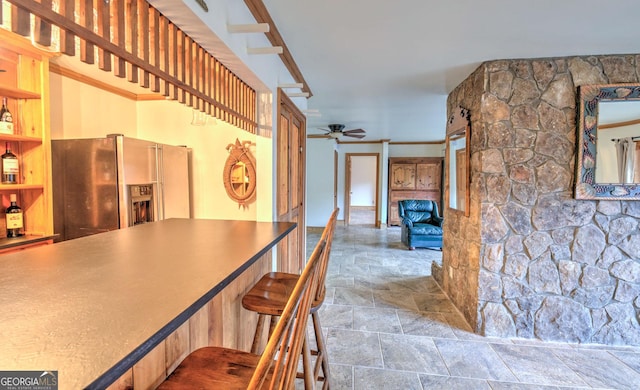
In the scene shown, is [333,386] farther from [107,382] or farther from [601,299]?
[601,299]

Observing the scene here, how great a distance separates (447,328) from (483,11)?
8.22 ft

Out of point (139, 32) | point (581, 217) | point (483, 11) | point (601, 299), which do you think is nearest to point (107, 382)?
point (139, 32)

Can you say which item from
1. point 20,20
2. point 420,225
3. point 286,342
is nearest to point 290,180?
point 20,20

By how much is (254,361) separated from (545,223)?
8.65 ft

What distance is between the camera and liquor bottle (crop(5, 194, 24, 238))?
219 centimetres

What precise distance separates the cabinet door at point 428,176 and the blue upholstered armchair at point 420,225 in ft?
5.78

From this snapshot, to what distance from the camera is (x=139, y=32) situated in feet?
3.61

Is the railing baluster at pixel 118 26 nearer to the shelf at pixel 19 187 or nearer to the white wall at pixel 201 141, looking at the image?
the shelf at pixel 19 187

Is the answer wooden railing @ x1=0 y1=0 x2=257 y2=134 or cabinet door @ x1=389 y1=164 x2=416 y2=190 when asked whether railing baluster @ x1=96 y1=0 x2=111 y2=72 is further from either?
cabinet door @ x1=389 y1=164 x2=416 y2=190

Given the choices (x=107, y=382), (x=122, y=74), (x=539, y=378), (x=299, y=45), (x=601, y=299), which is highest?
(x=299, y=45)

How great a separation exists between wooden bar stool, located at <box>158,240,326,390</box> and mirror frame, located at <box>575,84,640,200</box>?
2619 millimetres

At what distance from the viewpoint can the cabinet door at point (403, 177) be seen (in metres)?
7.58

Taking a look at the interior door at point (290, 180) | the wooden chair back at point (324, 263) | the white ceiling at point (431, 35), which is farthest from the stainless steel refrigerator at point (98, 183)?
the wooden chair back at point (324, 263)

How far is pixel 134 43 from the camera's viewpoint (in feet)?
3.51
